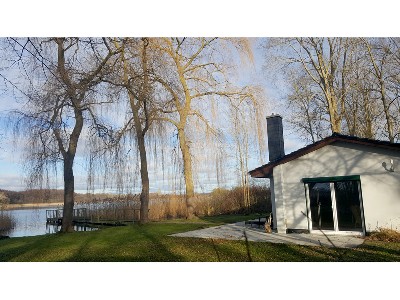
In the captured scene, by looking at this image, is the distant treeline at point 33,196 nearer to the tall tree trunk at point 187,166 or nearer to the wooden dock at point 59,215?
the wooden dock at point 59,215

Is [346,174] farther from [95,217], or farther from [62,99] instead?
[95,217]

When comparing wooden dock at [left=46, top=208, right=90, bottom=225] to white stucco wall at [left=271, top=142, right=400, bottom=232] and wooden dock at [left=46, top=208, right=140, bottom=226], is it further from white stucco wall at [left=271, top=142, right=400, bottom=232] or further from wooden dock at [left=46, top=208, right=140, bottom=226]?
white stucco wall at [left=271, top=142, right=400, bottom=232]

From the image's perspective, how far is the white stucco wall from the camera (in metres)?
5.39

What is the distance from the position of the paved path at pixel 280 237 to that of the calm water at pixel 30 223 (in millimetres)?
3134

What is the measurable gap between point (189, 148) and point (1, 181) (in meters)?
3.72

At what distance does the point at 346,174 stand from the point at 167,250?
3.54m

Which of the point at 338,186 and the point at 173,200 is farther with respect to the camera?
the point at 173,200

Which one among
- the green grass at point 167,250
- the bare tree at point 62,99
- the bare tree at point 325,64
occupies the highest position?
the bare tree at point 325,64

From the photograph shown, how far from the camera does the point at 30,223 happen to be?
7145 mm

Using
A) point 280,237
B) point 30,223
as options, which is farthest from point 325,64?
point 30,223

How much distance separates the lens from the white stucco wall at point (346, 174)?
5391mm

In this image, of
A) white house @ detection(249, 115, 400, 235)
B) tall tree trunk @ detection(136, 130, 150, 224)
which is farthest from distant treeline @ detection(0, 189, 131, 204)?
white house @ detection(249, 115, 400, 235)

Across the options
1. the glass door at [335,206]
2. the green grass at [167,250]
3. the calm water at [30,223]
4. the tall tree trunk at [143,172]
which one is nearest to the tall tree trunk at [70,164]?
the calm water at [30,223]

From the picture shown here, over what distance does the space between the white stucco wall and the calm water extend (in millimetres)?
5003
